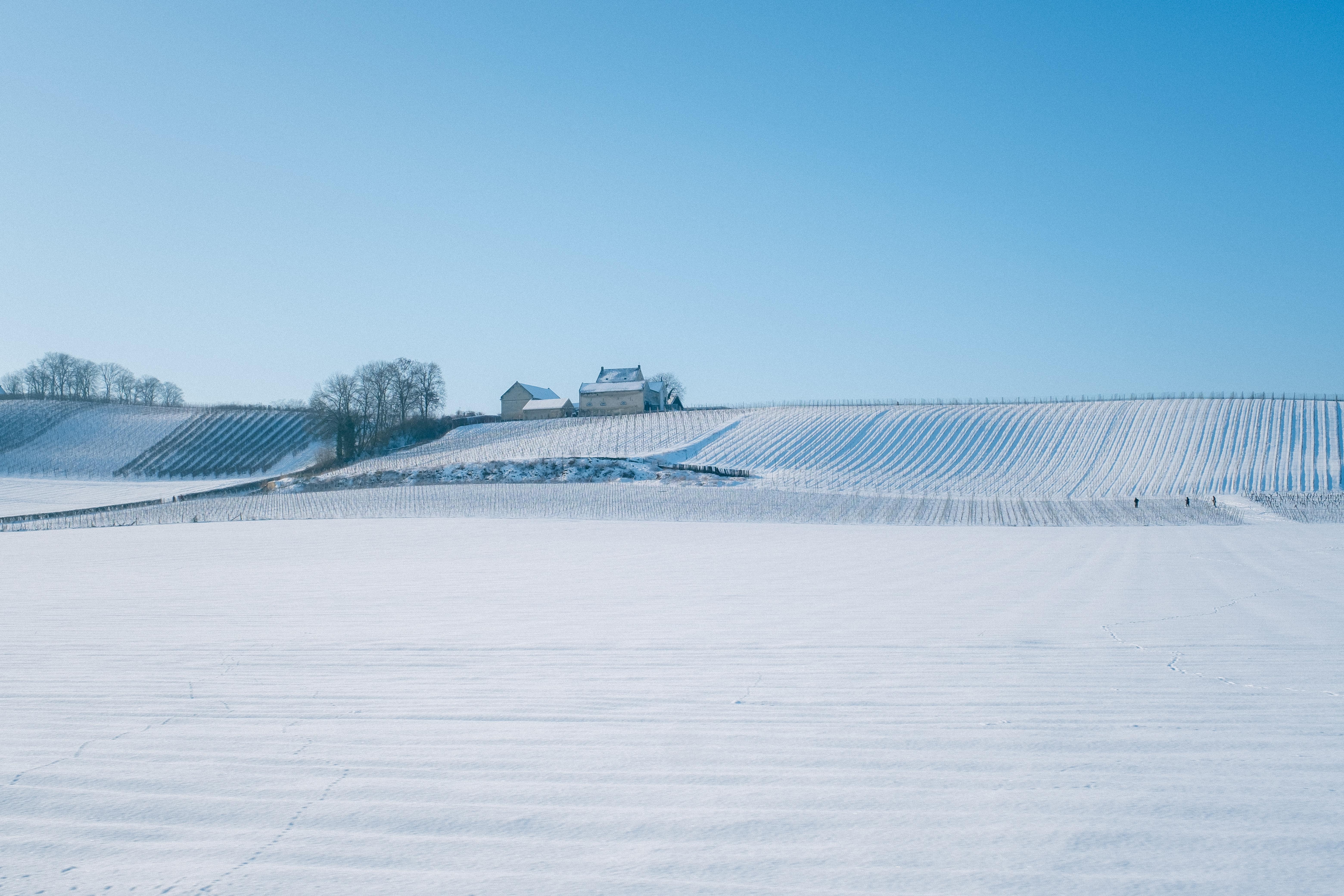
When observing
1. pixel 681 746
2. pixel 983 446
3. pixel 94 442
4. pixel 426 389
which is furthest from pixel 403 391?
pixel 681 746

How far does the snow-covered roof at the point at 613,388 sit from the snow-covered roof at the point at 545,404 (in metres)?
2.43

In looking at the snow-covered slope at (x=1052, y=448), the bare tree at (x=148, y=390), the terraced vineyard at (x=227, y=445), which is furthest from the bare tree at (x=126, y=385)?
the snow-covered slope at (x=1052, y=448)

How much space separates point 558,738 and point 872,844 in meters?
2.18

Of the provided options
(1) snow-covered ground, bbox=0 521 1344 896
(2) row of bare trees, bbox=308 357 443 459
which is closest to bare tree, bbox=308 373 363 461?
(2) row of bare trees, bbox=308 357 443 459

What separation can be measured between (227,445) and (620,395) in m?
42.3

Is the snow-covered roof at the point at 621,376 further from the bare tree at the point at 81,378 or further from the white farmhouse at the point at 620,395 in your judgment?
the bare tree at the point at 81,378

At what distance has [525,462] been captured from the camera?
47531 mm

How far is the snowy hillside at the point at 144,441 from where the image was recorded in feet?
216

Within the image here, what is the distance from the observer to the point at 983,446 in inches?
2215

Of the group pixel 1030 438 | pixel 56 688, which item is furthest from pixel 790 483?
pixel 56 688

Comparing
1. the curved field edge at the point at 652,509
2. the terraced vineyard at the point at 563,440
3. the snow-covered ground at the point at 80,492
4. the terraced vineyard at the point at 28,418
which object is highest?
the terraced vineyard at the point at 28,418

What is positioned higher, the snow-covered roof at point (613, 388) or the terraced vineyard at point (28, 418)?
the snow-covered roof at point (613, 388)

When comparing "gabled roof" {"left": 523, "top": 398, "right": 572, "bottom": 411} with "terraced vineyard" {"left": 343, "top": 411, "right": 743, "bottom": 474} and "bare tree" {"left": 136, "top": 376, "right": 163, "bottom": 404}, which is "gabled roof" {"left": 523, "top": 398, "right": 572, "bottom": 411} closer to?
"terraced vineyard" {"left": 343, "top": 411, "right": 743, "bottom": 474}

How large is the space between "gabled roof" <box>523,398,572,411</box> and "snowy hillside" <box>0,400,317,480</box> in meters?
25.8
